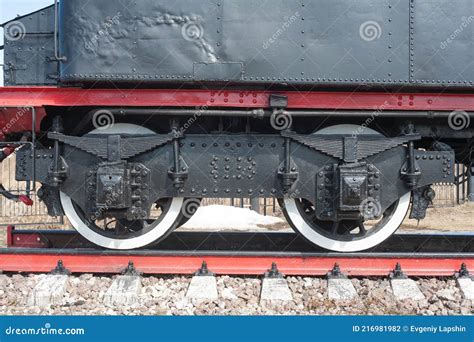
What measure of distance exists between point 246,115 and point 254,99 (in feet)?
0.60

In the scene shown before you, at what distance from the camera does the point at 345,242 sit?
6.20 metres

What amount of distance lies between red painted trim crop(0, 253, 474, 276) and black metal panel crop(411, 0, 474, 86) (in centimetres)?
186

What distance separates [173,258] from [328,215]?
1.66m

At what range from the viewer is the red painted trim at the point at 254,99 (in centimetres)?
580

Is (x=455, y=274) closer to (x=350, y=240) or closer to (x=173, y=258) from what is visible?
(x=350, y=240)

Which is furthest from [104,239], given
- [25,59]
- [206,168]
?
[25,59]

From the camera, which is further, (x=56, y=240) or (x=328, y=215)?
(x=56, y=240)

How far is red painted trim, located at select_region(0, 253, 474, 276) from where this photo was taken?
585 centimetres

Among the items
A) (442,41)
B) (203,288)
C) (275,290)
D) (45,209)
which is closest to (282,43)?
(442,41)

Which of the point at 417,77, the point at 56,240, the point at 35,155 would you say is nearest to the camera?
the point at 417,77

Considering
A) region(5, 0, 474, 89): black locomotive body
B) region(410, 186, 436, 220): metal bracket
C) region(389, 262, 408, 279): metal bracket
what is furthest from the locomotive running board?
region(5, 0, 474, 89): black locomotive body

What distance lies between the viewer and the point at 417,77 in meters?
5.71

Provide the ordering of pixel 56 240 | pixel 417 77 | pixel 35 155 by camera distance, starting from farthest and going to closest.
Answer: pixel 56 240
pixel 35 155
pixel 417 77

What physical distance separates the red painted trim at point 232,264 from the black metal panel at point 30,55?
1940mm
